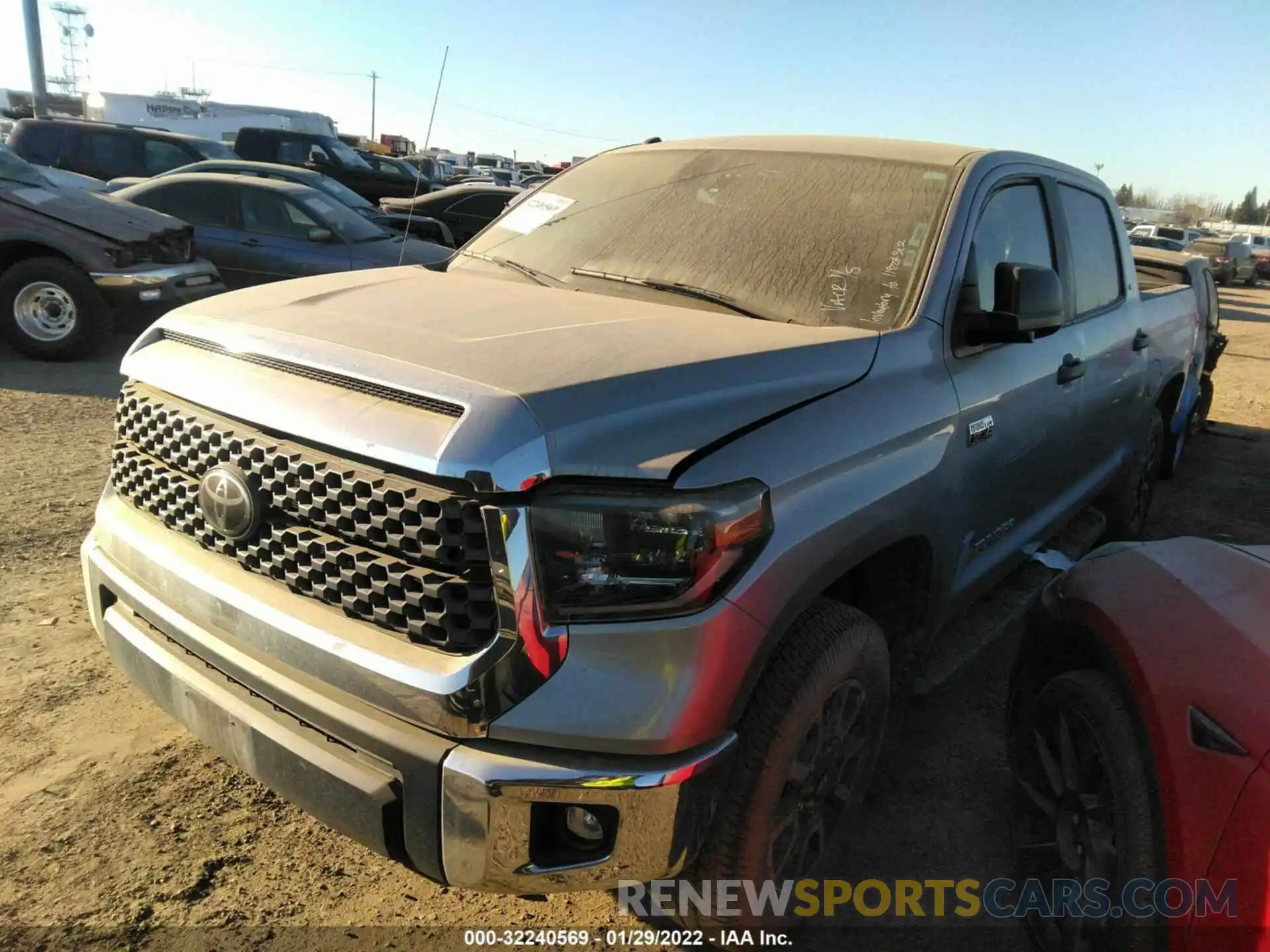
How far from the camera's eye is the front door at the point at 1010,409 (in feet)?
9.45

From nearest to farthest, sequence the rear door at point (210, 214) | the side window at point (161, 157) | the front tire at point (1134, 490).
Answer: the front tire at point (1134, 490) → the rear door at point (210, 214) → the side window at point (161, 157)

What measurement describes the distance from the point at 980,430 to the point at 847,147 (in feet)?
4.02

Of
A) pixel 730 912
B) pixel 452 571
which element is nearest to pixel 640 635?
pixel 452 571

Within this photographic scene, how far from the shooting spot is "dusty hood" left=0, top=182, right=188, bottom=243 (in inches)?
301

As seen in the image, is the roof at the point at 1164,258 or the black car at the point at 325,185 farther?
the black car at the point at 325,185

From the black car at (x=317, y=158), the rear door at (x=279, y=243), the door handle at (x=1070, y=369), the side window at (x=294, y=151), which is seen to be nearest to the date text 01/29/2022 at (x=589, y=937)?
the door handle at (x=1070, y=369)

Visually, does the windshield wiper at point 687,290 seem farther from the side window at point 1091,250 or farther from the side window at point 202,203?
the side window at point 202,203

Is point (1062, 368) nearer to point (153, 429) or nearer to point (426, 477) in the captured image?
point (426, 477)

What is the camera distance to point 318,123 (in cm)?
2883

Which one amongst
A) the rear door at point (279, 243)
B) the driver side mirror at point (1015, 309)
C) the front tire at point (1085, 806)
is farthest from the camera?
the rear door at point (279, 243)

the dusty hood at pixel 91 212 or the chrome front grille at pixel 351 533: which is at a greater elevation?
the chrome front grille at pixel 351 533

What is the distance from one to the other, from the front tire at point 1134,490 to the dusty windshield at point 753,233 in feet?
8.65

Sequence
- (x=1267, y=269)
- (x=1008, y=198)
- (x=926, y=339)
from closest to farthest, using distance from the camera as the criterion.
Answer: (x=926, y=339), (x=1008, y=198), (x=1267, y=269)

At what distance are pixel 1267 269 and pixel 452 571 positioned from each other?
41.9 meters
